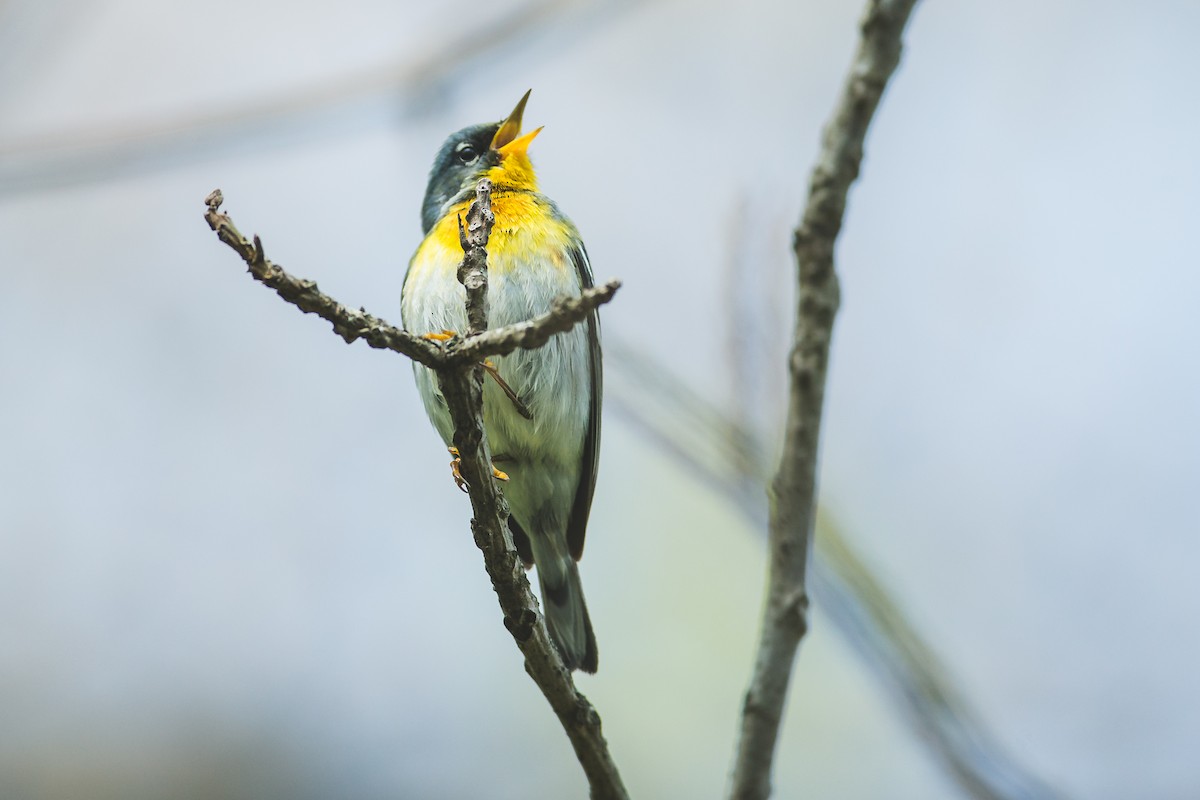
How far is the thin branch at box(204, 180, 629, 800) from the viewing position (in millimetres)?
2449

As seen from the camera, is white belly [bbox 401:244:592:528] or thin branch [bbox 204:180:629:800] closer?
thin branch [bbox 204:180:629:800]

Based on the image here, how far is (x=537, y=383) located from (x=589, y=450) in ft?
1.74

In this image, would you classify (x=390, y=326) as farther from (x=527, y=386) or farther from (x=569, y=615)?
(x=569, y=615)

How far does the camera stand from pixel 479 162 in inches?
219

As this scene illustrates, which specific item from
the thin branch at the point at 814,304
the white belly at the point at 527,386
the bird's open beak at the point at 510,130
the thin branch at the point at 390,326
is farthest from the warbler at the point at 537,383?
the thin branch at the point at 814,304

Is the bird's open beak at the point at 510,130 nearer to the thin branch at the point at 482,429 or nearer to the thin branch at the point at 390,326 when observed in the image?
the thin branch at the point at 482,429

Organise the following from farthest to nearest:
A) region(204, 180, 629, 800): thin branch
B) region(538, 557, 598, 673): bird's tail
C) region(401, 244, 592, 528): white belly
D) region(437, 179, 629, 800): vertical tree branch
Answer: region(538, 557, 598, 673): bird's tail
region(401, 244, 592, 528): white belly
region(437, 179, 629, 800): vertical tree branch
region(204, 180, 629, 800): thin branch

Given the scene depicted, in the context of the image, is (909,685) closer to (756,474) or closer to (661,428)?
(756,474)

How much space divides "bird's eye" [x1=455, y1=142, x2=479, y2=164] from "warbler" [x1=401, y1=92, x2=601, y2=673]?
15.5 inches

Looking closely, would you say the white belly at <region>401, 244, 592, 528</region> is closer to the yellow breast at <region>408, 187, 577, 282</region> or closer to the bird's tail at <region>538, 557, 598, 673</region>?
the yellow breast at <region>408, 187, 577, 282</region>

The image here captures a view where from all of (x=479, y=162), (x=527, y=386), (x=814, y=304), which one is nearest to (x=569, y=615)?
(x=527, y=386)

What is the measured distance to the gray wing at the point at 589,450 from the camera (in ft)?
16.3

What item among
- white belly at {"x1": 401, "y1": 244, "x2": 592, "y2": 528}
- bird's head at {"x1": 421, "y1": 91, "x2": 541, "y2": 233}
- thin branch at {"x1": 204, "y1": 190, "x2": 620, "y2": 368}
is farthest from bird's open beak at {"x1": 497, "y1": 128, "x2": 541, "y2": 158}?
thin branch at {"x1": 204, "y1": 190, "x2": 620, "y2": 368}

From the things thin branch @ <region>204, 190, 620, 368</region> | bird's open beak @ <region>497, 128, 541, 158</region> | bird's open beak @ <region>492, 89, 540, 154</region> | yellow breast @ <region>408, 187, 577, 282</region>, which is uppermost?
bird's open beak @ <region>492, 89, 540, 154</region>
